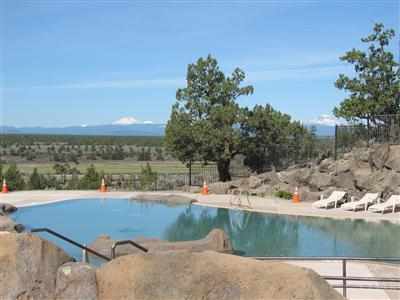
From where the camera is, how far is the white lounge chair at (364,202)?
17717 mm

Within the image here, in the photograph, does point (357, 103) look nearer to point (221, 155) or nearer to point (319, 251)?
point (221, 155)

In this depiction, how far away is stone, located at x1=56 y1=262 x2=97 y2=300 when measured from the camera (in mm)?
4719

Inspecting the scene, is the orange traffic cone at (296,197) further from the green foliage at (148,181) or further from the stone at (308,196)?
the green foliage at (148,181)

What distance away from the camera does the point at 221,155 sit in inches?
963

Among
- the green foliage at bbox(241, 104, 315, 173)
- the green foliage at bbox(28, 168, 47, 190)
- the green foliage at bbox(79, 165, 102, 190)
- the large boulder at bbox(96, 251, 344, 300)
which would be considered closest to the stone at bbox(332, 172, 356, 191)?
the green foliage at bbox(241, 104, 315, 173)

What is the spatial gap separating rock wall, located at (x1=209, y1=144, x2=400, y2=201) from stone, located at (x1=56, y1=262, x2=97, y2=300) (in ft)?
50.8

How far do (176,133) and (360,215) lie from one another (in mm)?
9965

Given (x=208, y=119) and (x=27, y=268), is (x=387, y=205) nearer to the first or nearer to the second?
(x=208, y=119)

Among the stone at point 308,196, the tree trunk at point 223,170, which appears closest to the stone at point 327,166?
the stone at point 308,196

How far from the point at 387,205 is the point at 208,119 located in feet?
31.6

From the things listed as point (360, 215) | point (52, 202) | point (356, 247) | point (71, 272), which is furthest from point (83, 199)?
point (71, 272)

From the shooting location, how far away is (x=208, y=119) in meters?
24.8

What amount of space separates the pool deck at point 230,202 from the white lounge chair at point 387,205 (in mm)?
223

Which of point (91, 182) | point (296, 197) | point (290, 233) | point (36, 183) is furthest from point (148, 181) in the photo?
point (290, 233)
